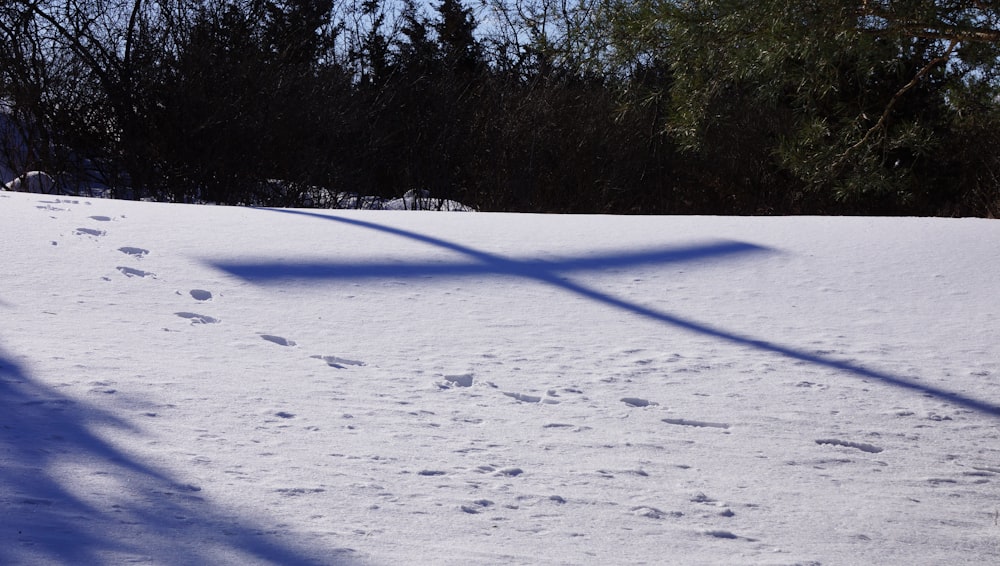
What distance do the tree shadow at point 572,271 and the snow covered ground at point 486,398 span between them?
0.02 metres

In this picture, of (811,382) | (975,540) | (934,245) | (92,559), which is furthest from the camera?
(934,245)

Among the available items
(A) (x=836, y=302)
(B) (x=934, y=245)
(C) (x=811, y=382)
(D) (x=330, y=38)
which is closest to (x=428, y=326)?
(C) (x=811, y=382)

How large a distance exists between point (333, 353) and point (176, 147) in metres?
6.79

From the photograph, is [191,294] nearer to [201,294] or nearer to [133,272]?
[201,294]

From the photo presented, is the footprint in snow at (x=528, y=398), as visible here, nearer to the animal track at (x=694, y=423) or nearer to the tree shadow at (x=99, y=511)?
the animal track at (x=694, y=423)

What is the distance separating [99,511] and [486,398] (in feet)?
3.72

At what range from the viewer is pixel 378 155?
10.7 meters

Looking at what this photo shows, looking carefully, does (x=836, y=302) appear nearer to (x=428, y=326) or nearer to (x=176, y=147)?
(x=428, y=326)

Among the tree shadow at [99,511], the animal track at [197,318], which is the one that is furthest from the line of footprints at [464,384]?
the tree shadow at [99,511]

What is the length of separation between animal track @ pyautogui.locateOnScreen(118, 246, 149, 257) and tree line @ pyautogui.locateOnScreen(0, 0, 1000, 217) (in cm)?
457

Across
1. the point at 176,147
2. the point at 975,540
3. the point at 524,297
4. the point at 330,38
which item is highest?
the point at 330,38

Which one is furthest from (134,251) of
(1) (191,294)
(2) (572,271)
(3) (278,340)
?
(2) (572,271)

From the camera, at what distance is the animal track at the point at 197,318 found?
3191mm

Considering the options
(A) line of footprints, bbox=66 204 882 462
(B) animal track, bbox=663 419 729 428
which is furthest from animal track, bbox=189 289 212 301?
(B) animal track, bbox=663 419 729 428
